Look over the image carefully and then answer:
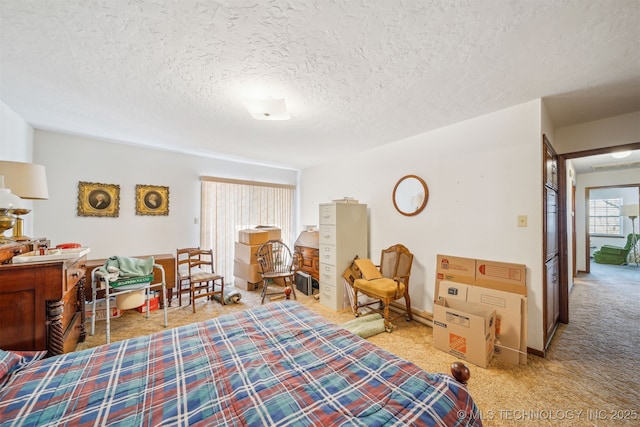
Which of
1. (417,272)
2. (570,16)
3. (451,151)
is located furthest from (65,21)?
(417,272)

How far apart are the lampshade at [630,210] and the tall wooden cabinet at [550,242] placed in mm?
6202

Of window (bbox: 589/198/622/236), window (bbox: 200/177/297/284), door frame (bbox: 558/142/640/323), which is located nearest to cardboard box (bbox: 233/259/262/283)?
window (bbox: 200/177/297/284)

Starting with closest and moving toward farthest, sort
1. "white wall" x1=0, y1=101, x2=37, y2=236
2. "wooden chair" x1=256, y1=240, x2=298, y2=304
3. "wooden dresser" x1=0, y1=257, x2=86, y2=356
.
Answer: "wooden dresser" x1=0, y1=257, x2=86, y2=356, "white wall" x1=0, y1=101, x2=37, y2=236, "wooden chair" x1=256, y1=240, x2=298, y2=304

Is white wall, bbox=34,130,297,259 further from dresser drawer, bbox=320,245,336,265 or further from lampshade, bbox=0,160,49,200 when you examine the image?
dresser drawer, bbox=320,245,336,265

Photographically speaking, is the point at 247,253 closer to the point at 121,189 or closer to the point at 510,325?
the point at 121,189

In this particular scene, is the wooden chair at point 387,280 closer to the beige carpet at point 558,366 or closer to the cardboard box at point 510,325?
the beige carpet at point 558,366

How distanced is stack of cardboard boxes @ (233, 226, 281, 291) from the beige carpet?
2.07ft

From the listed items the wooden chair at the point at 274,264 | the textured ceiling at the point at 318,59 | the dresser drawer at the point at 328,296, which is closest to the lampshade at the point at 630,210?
the textured ceiling at the point at 318,59

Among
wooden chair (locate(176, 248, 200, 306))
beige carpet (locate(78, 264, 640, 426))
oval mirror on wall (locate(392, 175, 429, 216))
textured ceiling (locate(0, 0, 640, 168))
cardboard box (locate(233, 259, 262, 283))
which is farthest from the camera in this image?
cardboard box (locate(233, 259, 262, 283))

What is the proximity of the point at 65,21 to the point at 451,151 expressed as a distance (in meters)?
3.37

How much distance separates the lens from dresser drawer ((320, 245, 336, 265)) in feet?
11.3

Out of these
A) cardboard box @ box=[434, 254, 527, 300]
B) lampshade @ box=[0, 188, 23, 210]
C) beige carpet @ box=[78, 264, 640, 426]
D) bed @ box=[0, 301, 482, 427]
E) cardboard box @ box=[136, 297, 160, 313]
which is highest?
lampshade @ box=[0, 188, 23, 210]

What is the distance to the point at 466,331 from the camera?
2.16 meters

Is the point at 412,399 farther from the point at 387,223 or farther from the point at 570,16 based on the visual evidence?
the point at 387,223
